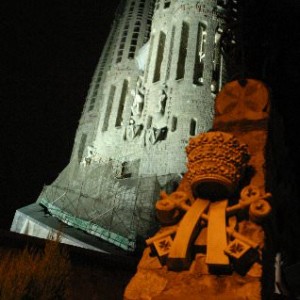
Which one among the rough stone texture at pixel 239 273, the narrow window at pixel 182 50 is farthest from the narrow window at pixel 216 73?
the rough stone texture at pixel 239 273

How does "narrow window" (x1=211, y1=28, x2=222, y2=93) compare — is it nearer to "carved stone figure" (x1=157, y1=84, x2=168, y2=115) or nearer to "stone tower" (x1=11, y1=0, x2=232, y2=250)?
"stone tower" (x1=11, y1=0, x2=232, y2=250)

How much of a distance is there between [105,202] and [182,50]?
11842 mm

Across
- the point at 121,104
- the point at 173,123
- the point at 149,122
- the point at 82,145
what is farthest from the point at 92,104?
the point at 173,123

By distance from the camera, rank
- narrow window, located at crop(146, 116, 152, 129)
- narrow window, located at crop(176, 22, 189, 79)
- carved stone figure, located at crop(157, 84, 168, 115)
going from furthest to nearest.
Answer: narrow window, located at crop(176, 22, 189, 79)
narrow window, located at crop(146, 116, 152, 129)
carved stone figure, located at crop(157, 84, 168, 115)

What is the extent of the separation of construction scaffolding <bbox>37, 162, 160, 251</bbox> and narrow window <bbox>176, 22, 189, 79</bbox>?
24.0ft

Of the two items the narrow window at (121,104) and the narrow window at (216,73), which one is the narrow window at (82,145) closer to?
the narrow window at (121,104)

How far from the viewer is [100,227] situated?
17828 mm

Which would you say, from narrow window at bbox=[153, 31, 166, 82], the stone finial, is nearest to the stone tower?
Result: narrow window at bbox=[153, 31, 166, 82]

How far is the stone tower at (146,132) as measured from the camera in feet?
62.4

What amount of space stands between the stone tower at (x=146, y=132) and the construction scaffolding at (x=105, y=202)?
5 cm

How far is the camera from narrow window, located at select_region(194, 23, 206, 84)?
24750 mm

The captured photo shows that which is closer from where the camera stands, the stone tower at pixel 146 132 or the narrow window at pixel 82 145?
the stone tower at pixel 146 132

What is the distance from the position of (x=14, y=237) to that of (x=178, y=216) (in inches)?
165

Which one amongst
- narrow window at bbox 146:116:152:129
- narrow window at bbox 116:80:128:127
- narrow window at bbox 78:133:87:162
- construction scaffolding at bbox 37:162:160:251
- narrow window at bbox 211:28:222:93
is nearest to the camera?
construction scaffolding at bbox 37:162:160:251
